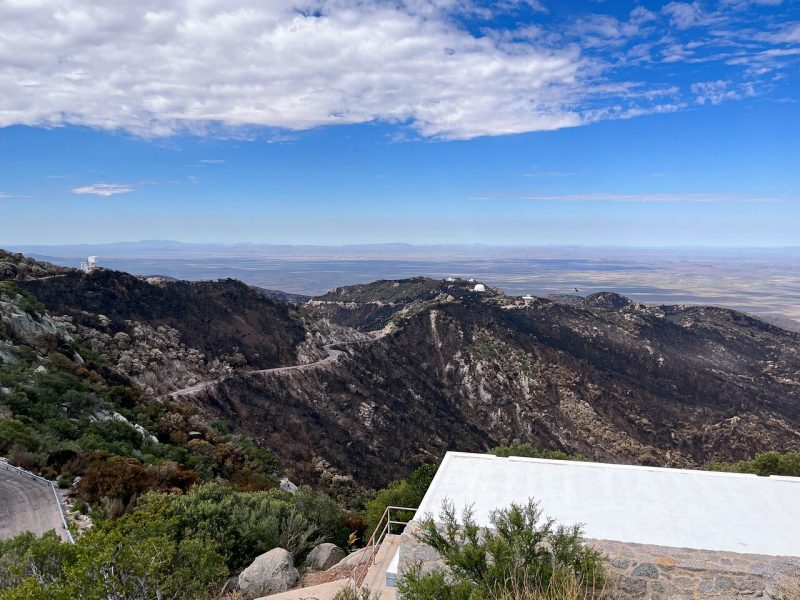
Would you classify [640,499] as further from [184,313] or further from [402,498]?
[184,313]

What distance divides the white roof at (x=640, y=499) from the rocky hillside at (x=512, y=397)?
19932 millimetres

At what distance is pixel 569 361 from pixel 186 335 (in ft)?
122

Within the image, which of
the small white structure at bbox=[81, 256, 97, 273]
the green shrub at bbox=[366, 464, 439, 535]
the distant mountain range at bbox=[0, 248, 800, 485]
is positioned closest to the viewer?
the green shrub at bbox=[366, 464, 439, 535]

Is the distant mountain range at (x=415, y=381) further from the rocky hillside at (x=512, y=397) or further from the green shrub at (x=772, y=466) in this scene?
the green shrub at (x=772, y=466)

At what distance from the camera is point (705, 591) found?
7902 millimetres

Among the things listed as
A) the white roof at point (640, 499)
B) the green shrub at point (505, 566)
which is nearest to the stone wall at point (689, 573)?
the white roof at point (640, 499)

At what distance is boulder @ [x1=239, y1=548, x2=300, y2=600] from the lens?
10039 mm

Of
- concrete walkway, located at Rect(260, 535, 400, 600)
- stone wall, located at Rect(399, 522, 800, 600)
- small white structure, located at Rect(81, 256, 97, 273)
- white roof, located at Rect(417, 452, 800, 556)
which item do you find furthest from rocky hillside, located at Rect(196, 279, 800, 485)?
stone wall, located at Rect(399, 522, 800, 600)

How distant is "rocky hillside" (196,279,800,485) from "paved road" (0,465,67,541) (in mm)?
17409

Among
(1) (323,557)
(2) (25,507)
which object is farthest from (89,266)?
(1) (323,557)

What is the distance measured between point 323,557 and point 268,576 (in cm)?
212

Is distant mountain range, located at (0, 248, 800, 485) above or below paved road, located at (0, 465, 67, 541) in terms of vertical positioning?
below

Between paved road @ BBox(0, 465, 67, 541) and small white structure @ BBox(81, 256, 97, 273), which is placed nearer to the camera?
paved road @ BBox(0, 465, 67, 541)

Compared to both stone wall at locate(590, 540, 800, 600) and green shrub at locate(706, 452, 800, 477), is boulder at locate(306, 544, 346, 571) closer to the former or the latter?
stone wall at locate(590, 540, 800, 600)
